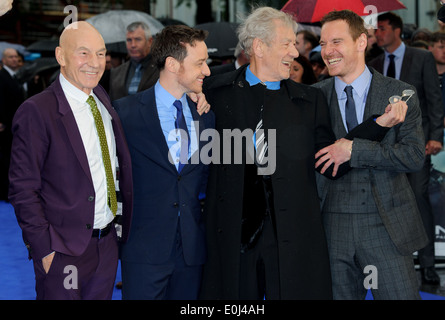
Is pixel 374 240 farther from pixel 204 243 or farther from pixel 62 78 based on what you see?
pixel 62 78

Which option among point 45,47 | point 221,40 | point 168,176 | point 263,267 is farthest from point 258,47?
point 45,47

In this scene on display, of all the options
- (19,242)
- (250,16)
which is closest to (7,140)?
(19,242)

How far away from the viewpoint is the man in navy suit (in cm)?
Answer: 371

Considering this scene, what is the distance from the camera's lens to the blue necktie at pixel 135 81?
7004 millimetres

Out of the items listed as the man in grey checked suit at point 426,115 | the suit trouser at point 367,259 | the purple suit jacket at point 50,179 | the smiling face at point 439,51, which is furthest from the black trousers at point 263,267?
the smiling face at point 439,51

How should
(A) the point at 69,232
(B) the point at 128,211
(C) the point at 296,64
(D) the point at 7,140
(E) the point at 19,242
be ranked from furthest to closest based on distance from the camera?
(D) the point at 7,140 → (E) the point at 19,242 → (C) the point at 296,64 → (B) the point at 128,211 → (A) the point at 69,232

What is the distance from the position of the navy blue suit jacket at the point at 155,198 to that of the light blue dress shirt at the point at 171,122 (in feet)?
0.22

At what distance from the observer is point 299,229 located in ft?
12.5

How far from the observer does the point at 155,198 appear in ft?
12.2

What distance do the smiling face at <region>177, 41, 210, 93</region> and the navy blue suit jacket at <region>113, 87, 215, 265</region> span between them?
232 millimetres

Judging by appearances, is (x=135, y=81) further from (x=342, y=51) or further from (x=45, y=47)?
(x=45, y=47)

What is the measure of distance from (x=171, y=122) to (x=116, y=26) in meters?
8.76

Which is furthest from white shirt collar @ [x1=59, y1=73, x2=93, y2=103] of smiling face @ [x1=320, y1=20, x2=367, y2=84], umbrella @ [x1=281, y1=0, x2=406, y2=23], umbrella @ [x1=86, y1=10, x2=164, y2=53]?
umbrella @ [x1=86, y1=10, x2=164, y2=53]
